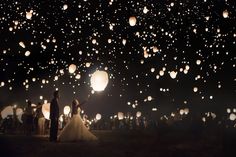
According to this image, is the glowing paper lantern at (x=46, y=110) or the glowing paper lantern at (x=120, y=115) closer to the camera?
the glowing paper lantern at (x=46, y=110)

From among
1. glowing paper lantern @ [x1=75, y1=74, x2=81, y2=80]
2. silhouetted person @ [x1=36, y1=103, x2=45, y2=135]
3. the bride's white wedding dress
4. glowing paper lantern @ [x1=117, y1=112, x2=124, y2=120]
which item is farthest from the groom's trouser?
glowing paper lantern @ [x1=75, y1=74, x2=81, y2=80]

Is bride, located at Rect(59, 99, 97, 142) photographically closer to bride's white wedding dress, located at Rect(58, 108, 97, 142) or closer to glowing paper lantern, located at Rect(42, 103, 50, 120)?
bride's white wedding dress, located at Rect(58, 108, 97, 142)

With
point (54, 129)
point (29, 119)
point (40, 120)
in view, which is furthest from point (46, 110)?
point (54, 129)

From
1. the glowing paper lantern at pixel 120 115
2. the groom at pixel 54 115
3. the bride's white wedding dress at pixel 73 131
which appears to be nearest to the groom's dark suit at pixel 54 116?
the groom at pixel 54 115

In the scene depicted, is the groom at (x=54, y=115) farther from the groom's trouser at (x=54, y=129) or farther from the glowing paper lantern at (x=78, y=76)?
the glowing paper lantern at (x=78, y=76)

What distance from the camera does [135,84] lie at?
147 feet

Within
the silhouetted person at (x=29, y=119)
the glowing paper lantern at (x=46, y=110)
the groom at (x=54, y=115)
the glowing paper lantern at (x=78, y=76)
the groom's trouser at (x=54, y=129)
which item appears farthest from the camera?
the glowing paper lantern at (x=78, y=76)

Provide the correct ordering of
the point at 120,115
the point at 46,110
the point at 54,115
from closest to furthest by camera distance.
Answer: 1. the point at 54,115
2. the point at 46,110
3. the point at 120,115

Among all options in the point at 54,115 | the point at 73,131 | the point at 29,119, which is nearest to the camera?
the point at 54,115

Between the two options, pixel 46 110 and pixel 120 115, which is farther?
pixel 120 115

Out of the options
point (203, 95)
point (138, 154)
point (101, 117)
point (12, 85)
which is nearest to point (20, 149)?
point (138, 154)

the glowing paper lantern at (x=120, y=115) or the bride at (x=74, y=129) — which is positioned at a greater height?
the glowing paper lantern at (x=120, y=115)

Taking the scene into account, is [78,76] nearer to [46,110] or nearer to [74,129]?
[46,110]

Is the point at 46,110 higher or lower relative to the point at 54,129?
higher
